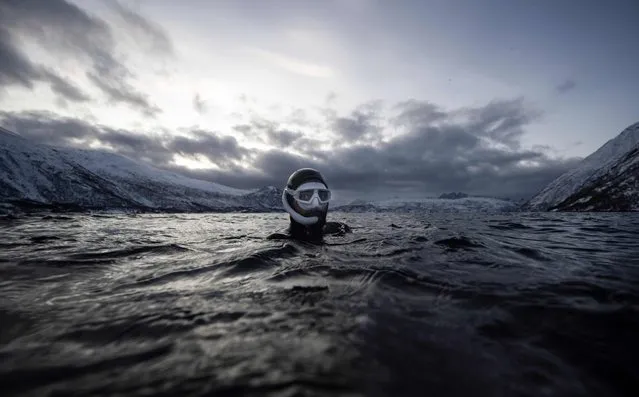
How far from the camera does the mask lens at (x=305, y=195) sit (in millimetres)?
12377

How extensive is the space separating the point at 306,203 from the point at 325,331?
28.6ft

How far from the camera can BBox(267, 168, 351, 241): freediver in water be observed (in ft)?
40.4

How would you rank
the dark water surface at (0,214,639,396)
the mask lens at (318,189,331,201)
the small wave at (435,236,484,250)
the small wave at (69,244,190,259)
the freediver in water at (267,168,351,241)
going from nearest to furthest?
the dark water surface at (0,214,639,396) < the small wave at (69,244,190,259) < the small wave at (435,236,484,250) < the freediver in water at (267,168,351,241) < the mask lens at (318,189,331,201)

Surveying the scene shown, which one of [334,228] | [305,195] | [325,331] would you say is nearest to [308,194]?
[305,195]

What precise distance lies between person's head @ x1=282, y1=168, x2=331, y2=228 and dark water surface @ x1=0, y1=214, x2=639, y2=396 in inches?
212

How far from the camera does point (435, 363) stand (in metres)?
2.88

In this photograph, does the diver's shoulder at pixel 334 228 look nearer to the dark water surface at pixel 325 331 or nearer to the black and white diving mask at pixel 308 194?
the black and white diving mask at pixel 308 194

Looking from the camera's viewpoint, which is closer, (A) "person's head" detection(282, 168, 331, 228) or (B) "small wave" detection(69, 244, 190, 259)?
(B) "small wave" detection(69, 244, 190, 259)

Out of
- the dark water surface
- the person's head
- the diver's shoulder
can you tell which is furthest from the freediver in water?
the dark water surface

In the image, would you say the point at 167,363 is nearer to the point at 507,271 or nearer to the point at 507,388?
the point at 507,388

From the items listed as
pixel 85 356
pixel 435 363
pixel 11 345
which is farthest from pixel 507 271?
pixel 11 345

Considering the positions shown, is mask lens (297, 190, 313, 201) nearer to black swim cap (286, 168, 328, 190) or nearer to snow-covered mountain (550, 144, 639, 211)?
black swim cap (286, 168, 328, 190)

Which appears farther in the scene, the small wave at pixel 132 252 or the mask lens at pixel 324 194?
the mask lens at pixel 324 194

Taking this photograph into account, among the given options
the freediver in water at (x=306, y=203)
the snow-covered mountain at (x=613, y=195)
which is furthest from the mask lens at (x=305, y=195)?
the snow-covered mountain at (x=613, y=195)
